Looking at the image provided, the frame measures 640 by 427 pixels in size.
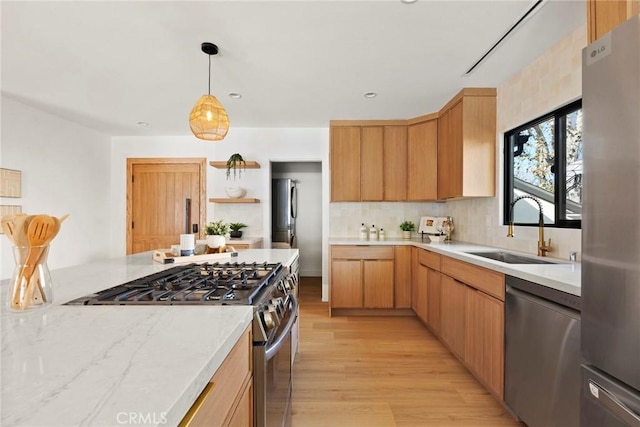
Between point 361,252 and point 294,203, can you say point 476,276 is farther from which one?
point 294,203

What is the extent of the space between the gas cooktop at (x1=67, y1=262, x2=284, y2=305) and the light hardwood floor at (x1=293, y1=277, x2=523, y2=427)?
3.34 feet

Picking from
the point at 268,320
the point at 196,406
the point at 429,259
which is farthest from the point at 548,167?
the point at 196,406

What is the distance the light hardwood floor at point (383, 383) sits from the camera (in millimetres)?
1766

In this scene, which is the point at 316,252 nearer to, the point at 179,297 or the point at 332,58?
the point at 332,58

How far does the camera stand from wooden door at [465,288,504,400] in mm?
1783

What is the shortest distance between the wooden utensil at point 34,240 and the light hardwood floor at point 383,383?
1.49 meters

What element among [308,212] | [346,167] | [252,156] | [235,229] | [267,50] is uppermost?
[267,50]

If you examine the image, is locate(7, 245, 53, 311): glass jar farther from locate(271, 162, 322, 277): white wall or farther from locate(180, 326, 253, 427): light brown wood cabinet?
locate(271, 162, 322, 277): white wall

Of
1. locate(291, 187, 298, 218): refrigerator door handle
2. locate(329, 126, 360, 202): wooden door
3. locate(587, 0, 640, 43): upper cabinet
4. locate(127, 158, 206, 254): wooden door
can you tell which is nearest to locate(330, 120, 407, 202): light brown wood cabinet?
locate(329, 126, 360, 202): wooden door

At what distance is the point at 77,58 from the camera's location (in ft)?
7.68

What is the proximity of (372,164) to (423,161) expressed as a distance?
2.03 ft

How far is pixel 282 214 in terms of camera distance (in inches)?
205

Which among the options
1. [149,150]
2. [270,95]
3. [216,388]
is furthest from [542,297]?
[149,150]

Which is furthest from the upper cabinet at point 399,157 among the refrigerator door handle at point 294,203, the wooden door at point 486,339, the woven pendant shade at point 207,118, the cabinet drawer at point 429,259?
the woven pendant shade at point 207,118
